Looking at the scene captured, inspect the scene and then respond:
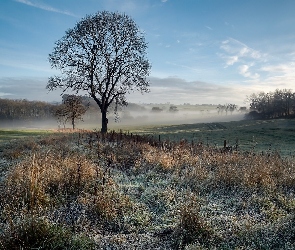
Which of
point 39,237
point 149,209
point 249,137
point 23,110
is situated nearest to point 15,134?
point 149,209

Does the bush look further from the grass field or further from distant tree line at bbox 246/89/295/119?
distant tree line at bbox 246/89/295/119

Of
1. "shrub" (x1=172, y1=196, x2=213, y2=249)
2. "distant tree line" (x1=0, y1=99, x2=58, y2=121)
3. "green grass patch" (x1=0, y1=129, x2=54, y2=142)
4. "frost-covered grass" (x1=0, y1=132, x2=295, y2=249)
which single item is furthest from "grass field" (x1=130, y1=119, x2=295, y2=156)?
"distant tree line" (x1=0, y1=99, x2=58, y2=121)

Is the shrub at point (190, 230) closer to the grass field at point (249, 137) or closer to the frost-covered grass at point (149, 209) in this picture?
the frost-covered grass at point (149, 209)

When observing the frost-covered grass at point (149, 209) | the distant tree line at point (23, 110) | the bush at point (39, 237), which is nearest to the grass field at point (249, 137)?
the frost-covered grass at point (149, 209)

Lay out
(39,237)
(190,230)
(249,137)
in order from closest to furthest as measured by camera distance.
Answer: (39,237) → (190,230) → (249,137)

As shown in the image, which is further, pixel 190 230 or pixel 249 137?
pixel 249 137

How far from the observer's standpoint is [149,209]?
257 inches

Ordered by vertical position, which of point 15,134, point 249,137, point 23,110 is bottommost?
point 249,137

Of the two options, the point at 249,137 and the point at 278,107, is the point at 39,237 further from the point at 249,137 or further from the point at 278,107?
the point at 278,107

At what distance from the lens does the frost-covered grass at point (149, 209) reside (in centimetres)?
477

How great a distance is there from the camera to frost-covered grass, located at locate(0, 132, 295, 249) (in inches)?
188

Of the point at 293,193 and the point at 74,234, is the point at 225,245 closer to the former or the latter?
the point at 74,234

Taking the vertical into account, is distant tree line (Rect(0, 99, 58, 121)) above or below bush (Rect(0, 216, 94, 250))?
above

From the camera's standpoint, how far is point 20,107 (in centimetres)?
11225
